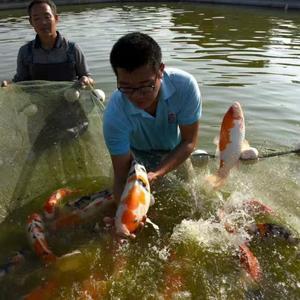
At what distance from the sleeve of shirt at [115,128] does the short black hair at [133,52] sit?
72cm

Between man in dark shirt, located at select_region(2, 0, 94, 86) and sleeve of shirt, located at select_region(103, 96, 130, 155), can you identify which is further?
man in dark shirt, located at select_region(2, 0, 94, 86)

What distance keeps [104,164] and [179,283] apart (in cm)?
197

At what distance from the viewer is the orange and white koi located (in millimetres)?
4688

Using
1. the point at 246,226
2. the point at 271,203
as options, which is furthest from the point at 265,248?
the point at 271,203

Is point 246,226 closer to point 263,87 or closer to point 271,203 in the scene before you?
point 271,203

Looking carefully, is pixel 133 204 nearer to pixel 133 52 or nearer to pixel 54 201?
pixel 133 52

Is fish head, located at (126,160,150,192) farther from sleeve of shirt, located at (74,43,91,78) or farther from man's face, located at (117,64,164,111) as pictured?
sleeve of shirt, located at (74,43,91,78)

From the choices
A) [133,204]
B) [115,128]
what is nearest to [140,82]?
[115,128]

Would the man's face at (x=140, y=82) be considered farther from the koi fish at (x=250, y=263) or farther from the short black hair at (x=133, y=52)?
the koi fish at (x=250, y=263)

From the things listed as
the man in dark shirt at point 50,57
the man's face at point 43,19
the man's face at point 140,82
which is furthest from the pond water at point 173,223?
the man's face at point 140,82

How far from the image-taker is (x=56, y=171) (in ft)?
16.9

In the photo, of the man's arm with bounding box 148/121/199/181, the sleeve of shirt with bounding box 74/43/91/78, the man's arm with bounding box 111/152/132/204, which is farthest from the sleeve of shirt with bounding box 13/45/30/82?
the man's arm with bounding box 148/121/199/181

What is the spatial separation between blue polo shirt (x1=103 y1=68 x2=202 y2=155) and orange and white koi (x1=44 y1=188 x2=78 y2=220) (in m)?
1.11

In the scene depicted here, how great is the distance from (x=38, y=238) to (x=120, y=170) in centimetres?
108
